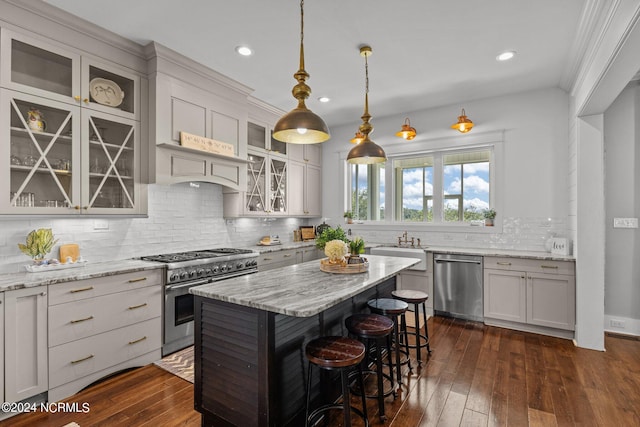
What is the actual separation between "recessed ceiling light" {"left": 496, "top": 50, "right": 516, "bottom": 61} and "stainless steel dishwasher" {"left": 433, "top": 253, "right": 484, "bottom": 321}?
2274mm

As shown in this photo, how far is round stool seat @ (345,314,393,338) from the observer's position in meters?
2.20

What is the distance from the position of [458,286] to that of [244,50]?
12.3ft

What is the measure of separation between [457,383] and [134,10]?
13.1 feet

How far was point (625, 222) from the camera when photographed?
3762 millimetres

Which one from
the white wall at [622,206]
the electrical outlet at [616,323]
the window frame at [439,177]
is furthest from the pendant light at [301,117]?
the electrical outlet at [616,323]

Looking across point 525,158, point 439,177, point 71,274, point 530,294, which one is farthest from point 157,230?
point 525,158

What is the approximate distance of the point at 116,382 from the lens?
2688 millimetres

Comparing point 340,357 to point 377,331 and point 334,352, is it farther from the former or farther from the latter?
point 377,331

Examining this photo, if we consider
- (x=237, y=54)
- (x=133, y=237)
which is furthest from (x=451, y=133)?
(x=133, y=237)

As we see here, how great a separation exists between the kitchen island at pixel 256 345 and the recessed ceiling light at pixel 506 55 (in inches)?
107

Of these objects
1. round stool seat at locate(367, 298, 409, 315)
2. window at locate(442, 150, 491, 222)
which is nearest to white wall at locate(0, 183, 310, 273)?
round stool seat at locate(367, 298, 409, 315)

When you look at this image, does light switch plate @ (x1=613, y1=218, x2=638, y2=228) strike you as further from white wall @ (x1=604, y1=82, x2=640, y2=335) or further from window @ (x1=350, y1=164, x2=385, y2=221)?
window @ (x1=350, y1=164, x2=385, y2=221)

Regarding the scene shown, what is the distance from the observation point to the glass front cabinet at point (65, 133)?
2.44 m

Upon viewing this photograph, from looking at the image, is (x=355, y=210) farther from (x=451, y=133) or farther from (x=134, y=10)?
(x=134, y=10)
